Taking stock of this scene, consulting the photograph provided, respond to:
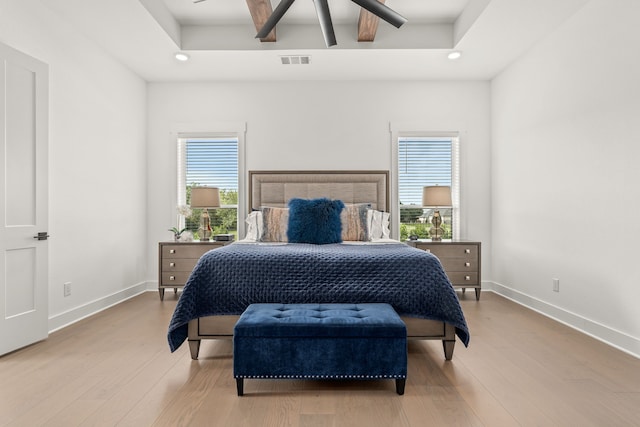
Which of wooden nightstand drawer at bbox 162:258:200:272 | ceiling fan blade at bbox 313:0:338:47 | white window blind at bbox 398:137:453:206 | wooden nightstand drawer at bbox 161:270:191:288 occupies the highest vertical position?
ceiling fan blade at bbox 313:0:338:47

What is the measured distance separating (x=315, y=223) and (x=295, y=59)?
196cm

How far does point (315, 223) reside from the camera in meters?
3.91

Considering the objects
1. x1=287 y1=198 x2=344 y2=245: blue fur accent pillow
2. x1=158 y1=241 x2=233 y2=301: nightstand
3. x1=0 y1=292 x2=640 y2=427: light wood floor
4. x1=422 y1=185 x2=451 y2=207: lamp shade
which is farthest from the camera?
x1=422 y1=185 x2=451 y2=207: lamp shade

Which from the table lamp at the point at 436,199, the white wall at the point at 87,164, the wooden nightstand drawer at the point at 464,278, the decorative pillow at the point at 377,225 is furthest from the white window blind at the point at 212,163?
the wooden nightstand drawer at the point at 464,278

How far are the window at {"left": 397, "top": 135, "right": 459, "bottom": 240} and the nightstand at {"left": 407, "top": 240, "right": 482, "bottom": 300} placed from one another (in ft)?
1.88

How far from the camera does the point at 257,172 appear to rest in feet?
16.7

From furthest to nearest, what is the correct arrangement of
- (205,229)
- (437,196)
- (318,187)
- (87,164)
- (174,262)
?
(318,187)
(205,229)
(437,196)
(174,262)
(87,164)

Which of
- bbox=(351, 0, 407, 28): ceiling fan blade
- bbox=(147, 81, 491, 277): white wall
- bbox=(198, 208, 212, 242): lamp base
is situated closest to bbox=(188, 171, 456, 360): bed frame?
bbox=(147, 81, 491, 277): white wall

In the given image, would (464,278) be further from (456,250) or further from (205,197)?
(205,197)

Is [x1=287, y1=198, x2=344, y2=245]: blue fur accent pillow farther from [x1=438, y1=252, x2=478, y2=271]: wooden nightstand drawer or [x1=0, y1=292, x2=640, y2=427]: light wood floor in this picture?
[x1=438, y1=252, x2=478, y2=271]: wooden nightstand drawer

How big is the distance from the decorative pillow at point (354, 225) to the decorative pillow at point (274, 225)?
0.63 meters

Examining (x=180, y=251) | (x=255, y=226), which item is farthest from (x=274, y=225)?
(x=180, y=251)

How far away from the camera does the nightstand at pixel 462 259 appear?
4629 millimetres

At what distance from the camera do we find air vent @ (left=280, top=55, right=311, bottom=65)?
4.39m
